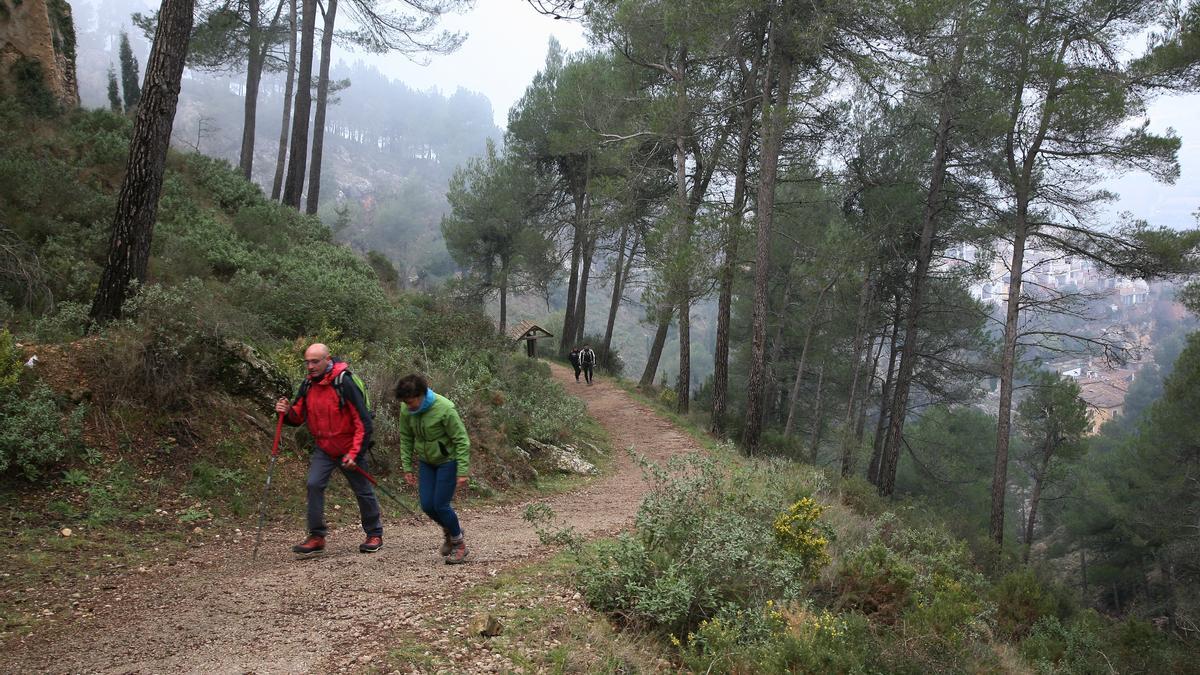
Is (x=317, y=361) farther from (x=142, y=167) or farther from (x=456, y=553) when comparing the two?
(x=142, y=167)

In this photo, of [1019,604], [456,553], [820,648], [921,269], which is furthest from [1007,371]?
[456,553]

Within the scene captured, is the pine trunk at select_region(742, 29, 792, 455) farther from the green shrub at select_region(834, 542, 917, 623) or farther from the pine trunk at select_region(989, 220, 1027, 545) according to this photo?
the green shrub at select_region(834, 542, 917, 623)

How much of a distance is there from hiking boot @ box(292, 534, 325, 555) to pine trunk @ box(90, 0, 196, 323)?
3571mm

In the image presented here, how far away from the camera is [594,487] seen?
10.0m

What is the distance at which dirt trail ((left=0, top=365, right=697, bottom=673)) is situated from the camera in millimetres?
3494

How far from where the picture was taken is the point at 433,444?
16.8 feet

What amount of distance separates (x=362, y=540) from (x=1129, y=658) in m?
9.86

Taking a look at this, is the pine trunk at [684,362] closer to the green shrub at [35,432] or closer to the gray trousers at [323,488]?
the gray trousers at [323,488]

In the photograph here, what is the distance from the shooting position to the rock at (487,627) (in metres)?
3.98

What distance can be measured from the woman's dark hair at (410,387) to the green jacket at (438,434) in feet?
0.47

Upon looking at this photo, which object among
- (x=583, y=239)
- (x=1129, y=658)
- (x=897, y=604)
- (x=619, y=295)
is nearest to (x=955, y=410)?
(x=619, y=295)

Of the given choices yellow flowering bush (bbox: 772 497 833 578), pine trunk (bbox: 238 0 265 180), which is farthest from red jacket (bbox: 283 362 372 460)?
pine trunk (bbox: 238 0 265 180)

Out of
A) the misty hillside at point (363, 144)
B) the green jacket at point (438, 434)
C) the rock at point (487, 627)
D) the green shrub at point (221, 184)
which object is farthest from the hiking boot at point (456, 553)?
the misty hillside at point (363, 144)

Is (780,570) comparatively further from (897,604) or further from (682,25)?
(682,25)
